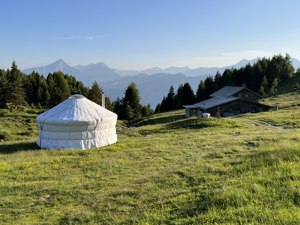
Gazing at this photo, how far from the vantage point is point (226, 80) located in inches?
2768

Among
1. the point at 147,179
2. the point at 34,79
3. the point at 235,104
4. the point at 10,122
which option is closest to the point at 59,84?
the point at 34,79

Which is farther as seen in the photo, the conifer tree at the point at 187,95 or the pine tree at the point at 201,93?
the pine tree at the point at 201,93

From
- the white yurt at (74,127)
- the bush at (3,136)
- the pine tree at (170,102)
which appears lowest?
the bush at (3,136)

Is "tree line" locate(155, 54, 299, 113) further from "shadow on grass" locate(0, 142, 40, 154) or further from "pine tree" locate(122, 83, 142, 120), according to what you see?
"shadow on grass" locate(0, 142, 40, 154)

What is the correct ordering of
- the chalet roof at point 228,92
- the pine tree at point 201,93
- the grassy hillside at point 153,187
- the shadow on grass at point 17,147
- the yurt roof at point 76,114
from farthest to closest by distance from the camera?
the pine tree at point 201,93 → the chalet roof at point 228,92 → the shadow on grass at point 17,147 → the yurt roof at point 76,114 → the grassy hillside at point 153,187

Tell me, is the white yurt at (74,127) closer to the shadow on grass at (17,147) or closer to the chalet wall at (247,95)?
the shadow on grass at (17,147)

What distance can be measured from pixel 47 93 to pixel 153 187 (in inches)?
2488

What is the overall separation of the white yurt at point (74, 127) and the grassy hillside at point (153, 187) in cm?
204

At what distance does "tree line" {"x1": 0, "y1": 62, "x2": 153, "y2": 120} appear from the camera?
48.1m

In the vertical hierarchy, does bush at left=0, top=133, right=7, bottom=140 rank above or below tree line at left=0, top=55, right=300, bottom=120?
below

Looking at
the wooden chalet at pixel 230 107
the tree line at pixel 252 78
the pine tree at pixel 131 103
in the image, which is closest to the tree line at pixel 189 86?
the tree line at pixel 252 78

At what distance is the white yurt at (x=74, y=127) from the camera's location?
17609 millimetres

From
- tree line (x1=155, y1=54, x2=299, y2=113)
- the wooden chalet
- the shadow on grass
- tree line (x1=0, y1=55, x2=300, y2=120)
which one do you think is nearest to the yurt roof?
the shadow on grass

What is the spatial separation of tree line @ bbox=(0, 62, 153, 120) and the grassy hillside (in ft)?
116
